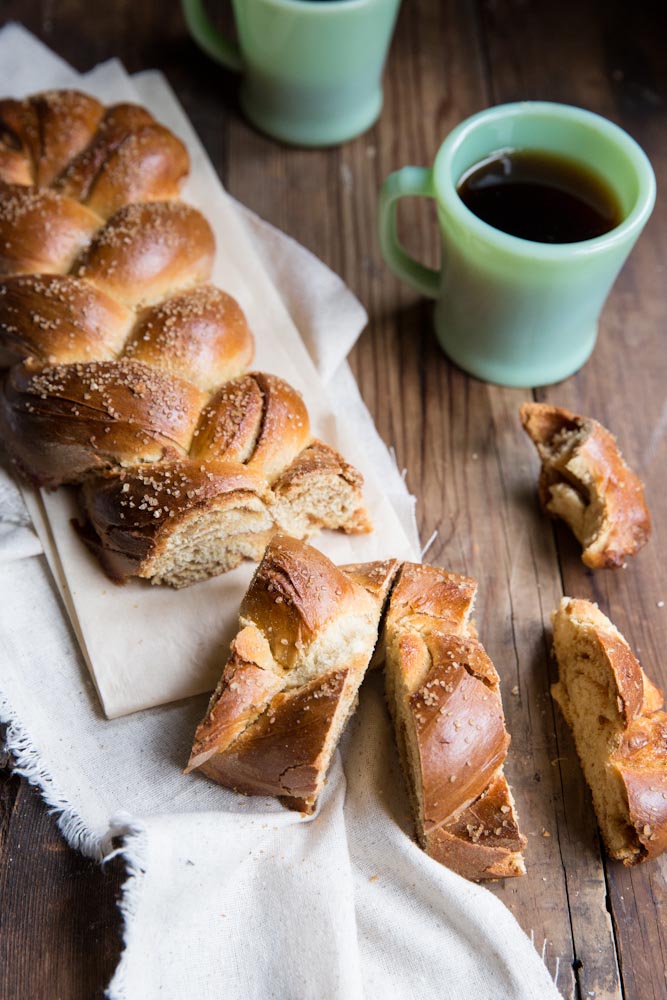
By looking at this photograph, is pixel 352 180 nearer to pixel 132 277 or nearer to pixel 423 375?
pixel 423 375

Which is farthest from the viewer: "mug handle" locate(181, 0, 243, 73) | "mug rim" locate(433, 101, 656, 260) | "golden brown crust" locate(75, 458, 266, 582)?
"mug handle" locate(181, 0, 243, 73)

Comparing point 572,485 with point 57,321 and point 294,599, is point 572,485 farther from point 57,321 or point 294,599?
point 57,321

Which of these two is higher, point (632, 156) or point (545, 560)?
point (632, 156)

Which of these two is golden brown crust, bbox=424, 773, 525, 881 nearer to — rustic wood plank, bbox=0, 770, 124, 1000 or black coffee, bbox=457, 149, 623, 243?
rustic wood plank, bbox=0, 770, 124, 1000

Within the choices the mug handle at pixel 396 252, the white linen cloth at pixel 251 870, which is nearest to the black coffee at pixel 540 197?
the mug handle at pixel 396 252

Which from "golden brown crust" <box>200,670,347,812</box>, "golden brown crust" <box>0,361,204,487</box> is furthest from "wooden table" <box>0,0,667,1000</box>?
"golden brown crust" <box>0,361,204,487</box>

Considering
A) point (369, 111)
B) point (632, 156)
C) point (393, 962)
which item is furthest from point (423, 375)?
point (393, 962)
